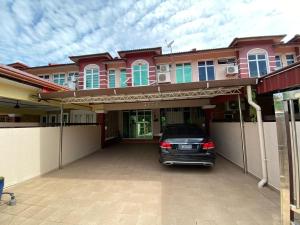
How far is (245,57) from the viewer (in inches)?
482

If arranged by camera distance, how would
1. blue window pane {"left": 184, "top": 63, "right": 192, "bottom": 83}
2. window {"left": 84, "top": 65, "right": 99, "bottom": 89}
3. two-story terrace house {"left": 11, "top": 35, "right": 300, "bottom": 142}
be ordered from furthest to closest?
window {"left": 84, "top": 65, "right": 99, "bottom": 89} < blue window pane {"left": 184, "top": 63, "right": 192, "bottom": 83} < two-story terrace house {"left": 11, "top": 35, "right": 300, "bottom": 142}

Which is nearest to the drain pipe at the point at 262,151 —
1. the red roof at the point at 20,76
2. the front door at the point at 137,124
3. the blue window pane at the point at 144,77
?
the red roof at the point at 20,76

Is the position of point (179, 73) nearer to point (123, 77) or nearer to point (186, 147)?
point (123, 77)

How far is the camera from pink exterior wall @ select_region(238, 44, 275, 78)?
1205 centimetres

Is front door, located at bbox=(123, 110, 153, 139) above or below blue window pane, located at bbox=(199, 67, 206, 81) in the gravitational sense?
below

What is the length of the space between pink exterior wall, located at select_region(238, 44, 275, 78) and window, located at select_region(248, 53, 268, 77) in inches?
11.7

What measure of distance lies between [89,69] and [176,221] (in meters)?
13.6

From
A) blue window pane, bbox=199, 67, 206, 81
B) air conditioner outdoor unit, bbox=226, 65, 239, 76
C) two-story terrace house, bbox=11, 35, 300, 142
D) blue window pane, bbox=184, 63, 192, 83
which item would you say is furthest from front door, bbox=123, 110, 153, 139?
air conditioner outdoor unit, bbox=226, 65, 239, 76

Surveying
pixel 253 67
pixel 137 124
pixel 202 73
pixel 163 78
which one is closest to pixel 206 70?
pixel 202 73

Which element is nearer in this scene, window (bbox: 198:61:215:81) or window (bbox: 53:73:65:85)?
window (bbox: 198:61:215:81)

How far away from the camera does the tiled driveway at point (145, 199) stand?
319 centimetres

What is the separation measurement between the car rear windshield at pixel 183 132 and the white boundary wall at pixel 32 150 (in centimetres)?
447

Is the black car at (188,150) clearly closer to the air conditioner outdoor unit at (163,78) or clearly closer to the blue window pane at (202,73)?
the air conditioner outdoor unit at (163,78)

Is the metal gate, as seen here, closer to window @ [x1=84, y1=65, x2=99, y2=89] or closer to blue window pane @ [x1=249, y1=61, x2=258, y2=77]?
blue window pane @ [x1=249, y1=61, x2=258, y2=77]
